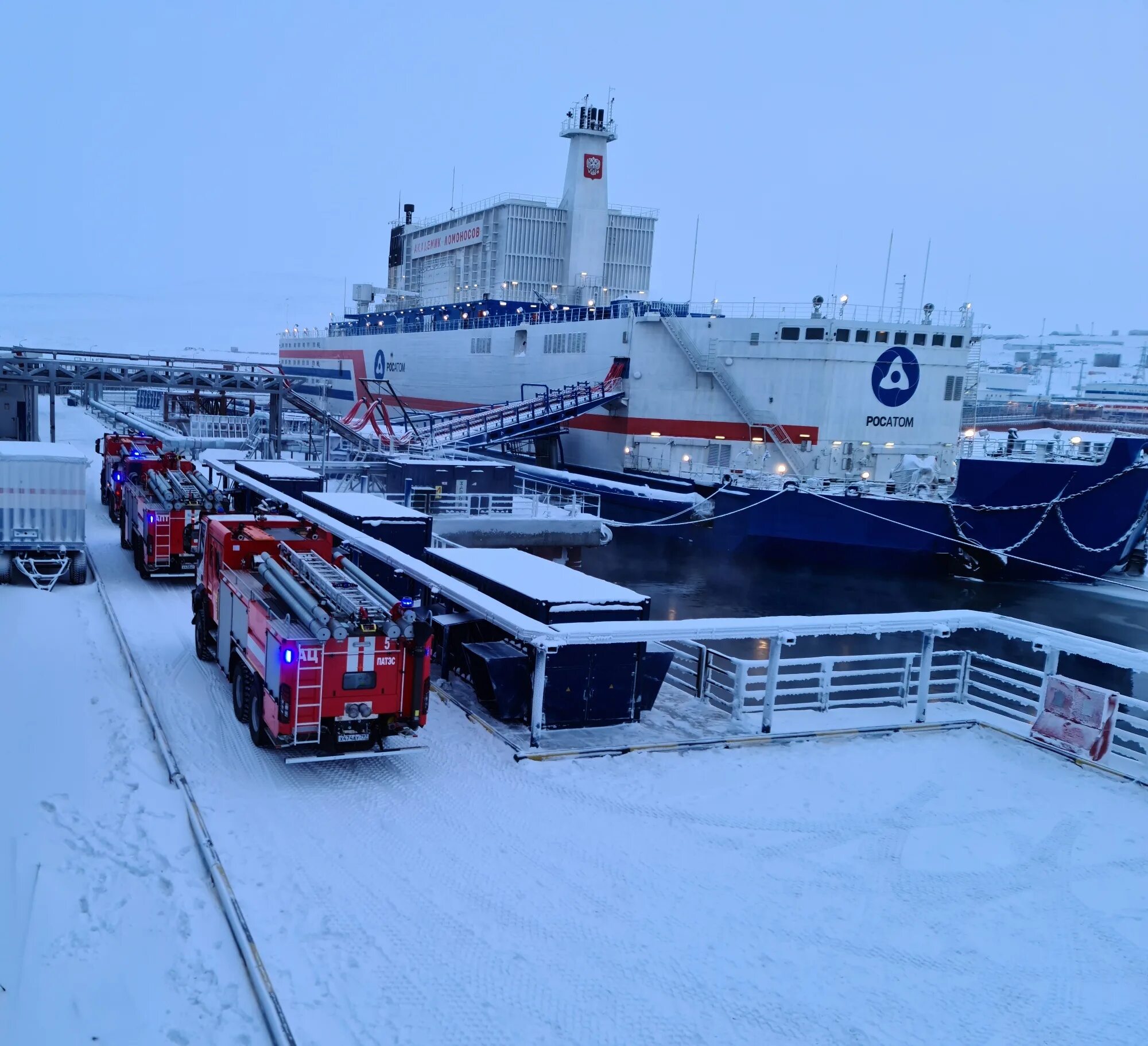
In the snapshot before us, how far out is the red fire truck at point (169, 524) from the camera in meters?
18.1

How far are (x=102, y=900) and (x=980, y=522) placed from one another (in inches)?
1039

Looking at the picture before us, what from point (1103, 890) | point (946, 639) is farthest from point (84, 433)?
point (1103, 890)

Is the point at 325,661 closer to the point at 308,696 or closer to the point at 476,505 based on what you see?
the point at 308,696

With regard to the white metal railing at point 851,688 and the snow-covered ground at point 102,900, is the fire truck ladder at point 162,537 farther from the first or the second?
the white metal railing at point 851,688

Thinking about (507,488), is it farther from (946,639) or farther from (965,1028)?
(965,1028)

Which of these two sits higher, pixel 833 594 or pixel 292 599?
pixel 292 599

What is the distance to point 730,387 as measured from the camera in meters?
32.8

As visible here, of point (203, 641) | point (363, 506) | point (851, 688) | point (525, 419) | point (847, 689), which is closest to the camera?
point (851, 688)

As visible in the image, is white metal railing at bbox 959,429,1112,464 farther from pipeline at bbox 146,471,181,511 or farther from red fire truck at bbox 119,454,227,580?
pipeline at bbox 146,471,181,511

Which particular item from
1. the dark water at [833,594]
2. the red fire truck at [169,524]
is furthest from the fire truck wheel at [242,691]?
the dark water at [833,594]

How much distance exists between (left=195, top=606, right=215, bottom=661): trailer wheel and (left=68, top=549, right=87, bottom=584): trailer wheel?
6084 mm

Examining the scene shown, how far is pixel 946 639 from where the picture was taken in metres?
22.3

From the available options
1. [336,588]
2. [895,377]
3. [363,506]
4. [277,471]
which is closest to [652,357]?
[895,377]

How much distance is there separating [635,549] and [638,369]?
6651 mm
